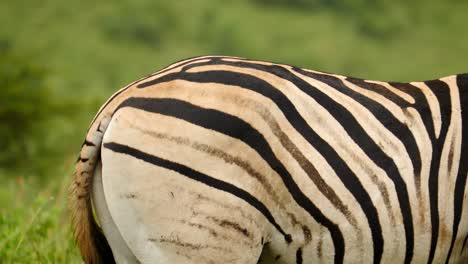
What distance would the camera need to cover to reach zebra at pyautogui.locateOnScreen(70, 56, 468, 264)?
262 cm

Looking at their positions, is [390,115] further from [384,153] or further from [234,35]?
[234,35]

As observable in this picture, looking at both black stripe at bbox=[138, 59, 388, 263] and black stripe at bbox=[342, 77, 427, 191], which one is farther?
black stripe at bbox=[342, 77, 427, 191]

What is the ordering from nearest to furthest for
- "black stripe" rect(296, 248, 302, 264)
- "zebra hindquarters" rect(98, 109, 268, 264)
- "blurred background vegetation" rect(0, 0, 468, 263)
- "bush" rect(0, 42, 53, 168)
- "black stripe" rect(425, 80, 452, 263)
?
"zebra hindquarters" rect(98, 109, 268, 264) → "black stripe" rect(296, 248, 302, 264) → "black stripe" rect(425, 80, 452, 263) → "bush" rect(0, 42, 53, 168) → "blurred background vegetation" rect(0, 0, 468, 263)

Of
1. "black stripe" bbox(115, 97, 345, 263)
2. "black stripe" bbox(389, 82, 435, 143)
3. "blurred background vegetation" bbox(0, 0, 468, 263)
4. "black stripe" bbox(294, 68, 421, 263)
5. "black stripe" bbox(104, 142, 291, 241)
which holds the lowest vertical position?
"black stripe" bbox(104, 142, 291, 241)

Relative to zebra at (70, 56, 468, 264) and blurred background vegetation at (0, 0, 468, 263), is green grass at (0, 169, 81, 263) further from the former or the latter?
blurred background vegetation at (0, 0, 468, 263)

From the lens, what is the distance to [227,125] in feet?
8.79

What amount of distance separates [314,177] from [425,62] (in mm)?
15898

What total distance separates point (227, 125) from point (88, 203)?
611mm

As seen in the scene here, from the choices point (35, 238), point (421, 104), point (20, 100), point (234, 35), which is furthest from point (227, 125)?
point (234, 35)

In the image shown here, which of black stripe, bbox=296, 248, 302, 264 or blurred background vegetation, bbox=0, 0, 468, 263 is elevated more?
blurred background vegetation, bbox=0, 0, 468, 263

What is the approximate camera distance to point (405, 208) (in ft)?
9.26

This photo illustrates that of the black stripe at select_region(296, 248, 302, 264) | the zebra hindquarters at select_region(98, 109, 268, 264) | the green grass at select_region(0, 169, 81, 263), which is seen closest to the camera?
the zebra hindquarters at select_region(98, 109, 268, 264)

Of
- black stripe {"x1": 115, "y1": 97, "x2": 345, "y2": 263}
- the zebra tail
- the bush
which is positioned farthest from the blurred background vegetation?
black stripe {"x1": 115, "y1": 97, "x2": 345, "y2": 263}

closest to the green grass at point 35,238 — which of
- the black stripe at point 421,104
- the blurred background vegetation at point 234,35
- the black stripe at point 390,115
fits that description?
the black stripe at point 390,115
